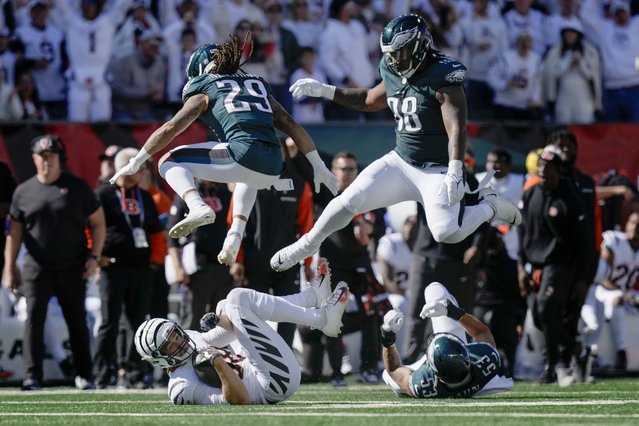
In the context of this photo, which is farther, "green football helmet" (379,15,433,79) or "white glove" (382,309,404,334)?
"white glove" (382,309,404,334)

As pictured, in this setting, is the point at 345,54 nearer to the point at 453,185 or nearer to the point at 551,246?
the point at 551,246

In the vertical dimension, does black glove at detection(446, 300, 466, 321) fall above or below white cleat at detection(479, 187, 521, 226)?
below

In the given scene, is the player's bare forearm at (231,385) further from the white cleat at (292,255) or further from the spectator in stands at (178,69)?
the spectator in stands at (178,69)

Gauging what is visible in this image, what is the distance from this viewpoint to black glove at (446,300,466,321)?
31.0ft

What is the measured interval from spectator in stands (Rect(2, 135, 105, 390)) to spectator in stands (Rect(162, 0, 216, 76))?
161 inches

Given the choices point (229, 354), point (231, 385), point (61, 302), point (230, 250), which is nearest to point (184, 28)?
point (61, 302)

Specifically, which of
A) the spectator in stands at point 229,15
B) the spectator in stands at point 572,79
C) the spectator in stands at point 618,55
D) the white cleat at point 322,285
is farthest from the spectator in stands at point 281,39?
the white cleat at point 322,285

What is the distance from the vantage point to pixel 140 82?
15.4 metres

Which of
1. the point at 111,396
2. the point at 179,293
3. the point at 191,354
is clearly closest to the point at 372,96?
the point at 191,354

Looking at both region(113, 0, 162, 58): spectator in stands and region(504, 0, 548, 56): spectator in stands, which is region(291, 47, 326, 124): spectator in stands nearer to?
region(113, 0, 162, 58): spectator in stands

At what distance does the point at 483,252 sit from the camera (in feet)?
38.6

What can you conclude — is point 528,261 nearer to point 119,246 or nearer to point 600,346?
point 600,346

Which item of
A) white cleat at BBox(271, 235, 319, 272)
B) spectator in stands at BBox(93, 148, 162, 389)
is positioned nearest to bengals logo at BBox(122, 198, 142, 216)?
spectator in stands at BBox(93, 148, 162, 389)

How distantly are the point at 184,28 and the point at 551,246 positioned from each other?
5.47m
